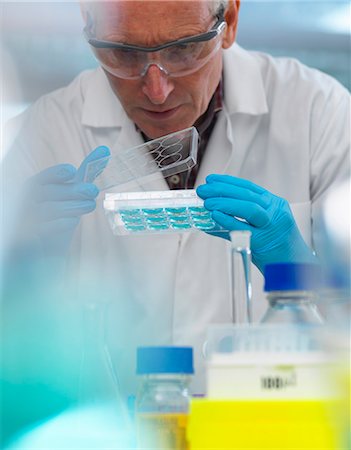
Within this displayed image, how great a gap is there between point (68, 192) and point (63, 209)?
0.06 metres

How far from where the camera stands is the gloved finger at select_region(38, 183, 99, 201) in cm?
163

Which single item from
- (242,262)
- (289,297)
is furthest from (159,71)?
(289,297)

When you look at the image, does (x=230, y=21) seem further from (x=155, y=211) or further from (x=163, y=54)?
(x=155, y=211)

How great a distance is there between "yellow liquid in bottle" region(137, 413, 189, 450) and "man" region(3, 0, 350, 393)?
75 cm

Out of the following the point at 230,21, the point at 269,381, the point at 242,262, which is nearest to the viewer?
the point at 269,381

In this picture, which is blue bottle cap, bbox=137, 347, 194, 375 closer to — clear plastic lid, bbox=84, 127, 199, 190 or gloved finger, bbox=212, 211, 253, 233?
gloved finger, bbox=212, 211, 253, 233

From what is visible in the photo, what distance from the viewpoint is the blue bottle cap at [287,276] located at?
Answer: 2.66 feet

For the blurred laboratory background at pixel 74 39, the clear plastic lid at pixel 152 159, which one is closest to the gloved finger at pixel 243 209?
the clear plastic lid at pixel 152 159

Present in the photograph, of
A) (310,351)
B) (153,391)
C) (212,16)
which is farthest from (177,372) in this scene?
(212,16)

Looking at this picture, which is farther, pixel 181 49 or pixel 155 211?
pixel 181 49

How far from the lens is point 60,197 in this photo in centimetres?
169

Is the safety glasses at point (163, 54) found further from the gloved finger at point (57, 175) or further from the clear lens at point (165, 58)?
the gloved finger at point (57, 175)

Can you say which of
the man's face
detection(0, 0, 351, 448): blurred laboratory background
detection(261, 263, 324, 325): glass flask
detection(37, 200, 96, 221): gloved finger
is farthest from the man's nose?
detection(261, 263, 324, 325): glass flask

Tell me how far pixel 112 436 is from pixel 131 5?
105 centimetres
